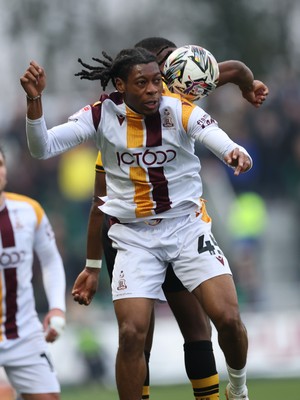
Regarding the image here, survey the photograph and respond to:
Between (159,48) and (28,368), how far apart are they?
2483 millimetres

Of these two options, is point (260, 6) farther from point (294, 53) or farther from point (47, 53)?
point (47, 53)

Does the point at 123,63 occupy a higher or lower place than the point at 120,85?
higher

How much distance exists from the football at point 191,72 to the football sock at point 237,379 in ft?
5.94

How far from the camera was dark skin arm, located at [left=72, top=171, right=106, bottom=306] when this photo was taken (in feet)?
27.6

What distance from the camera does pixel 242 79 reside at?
27.8 ft

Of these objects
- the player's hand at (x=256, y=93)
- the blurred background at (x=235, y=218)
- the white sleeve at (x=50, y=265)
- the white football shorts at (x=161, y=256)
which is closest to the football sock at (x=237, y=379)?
the white football shorts at (x=161, y=256)

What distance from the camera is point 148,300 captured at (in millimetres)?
7711

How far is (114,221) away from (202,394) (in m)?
1.32

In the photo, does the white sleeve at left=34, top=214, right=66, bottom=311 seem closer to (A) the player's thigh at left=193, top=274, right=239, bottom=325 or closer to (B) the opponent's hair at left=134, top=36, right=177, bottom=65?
(B) the opponent's hair at left=134, top=36, right=177, bottom=65

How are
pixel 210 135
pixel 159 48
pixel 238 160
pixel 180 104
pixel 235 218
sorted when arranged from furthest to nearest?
1. pixel 235 218
2. pixel 159 48
3. pixel 180 104
4. pixel 210 135
5. pixel 238 160

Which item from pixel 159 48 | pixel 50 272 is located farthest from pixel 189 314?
pixel 159 48

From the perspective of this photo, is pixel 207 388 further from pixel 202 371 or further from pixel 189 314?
pixel 189 314

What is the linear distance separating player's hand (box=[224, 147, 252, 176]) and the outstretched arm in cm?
114

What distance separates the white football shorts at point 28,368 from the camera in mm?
8703
